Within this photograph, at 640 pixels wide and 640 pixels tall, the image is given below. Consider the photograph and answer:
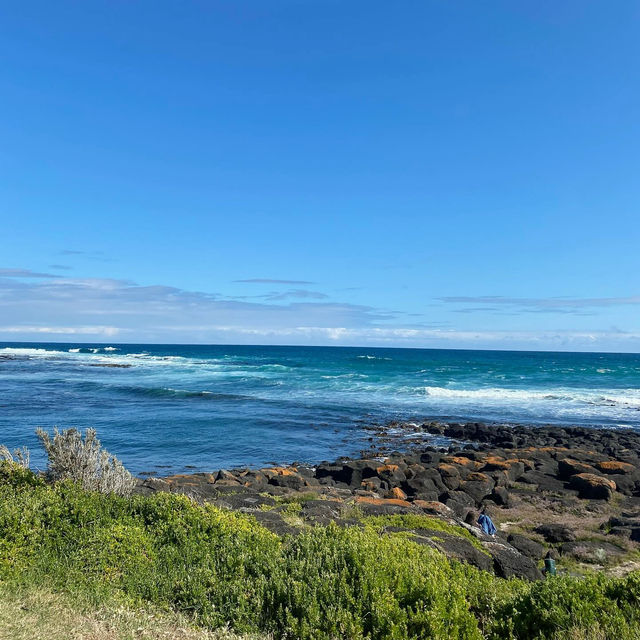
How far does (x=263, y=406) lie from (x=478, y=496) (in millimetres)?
24941

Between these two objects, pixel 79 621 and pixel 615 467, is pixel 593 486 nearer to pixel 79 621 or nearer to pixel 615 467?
pixel 615 467

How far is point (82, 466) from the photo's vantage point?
10367 millimetres

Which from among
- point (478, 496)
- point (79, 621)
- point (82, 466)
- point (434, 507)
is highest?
Result: point (82, 466)

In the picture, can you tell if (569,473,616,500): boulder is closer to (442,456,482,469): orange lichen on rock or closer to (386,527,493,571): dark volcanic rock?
(442,456,482,469): orange lichen on rock

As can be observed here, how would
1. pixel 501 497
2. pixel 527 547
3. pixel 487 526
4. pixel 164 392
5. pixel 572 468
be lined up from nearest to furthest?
pixel 527 547
pixel 487 526
pixel 501 497
pixel 572 468
pixel 164 392

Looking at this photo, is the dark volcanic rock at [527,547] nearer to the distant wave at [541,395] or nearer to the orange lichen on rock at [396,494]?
the orange lichen on rock at [396,494]

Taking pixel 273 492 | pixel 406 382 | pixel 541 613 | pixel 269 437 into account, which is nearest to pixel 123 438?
pixel 269 437

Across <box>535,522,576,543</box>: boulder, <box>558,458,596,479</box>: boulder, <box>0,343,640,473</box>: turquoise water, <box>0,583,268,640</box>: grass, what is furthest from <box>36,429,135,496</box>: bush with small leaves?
<box>558,458,596,479</box>: boulder

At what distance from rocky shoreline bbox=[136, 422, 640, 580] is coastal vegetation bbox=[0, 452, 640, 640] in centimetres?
199

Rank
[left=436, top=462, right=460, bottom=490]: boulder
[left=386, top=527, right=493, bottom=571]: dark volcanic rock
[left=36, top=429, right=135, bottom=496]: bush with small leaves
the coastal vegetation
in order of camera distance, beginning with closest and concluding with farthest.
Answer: the coastal vegetation, [left=386, top=527, right=493, bottom=571]: dark volcanic rock, [left=36, top=429, right=135, bottom=496]: bush with small leaves, [left=436, top=462, right=460, bottom=490]: boulder

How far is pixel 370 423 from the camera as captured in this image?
3544cm

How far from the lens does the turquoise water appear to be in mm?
26641

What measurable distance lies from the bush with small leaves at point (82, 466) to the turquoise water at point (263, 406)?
11967mm

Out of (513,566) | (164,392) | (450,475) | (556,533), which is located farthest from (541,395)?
(513,566)
